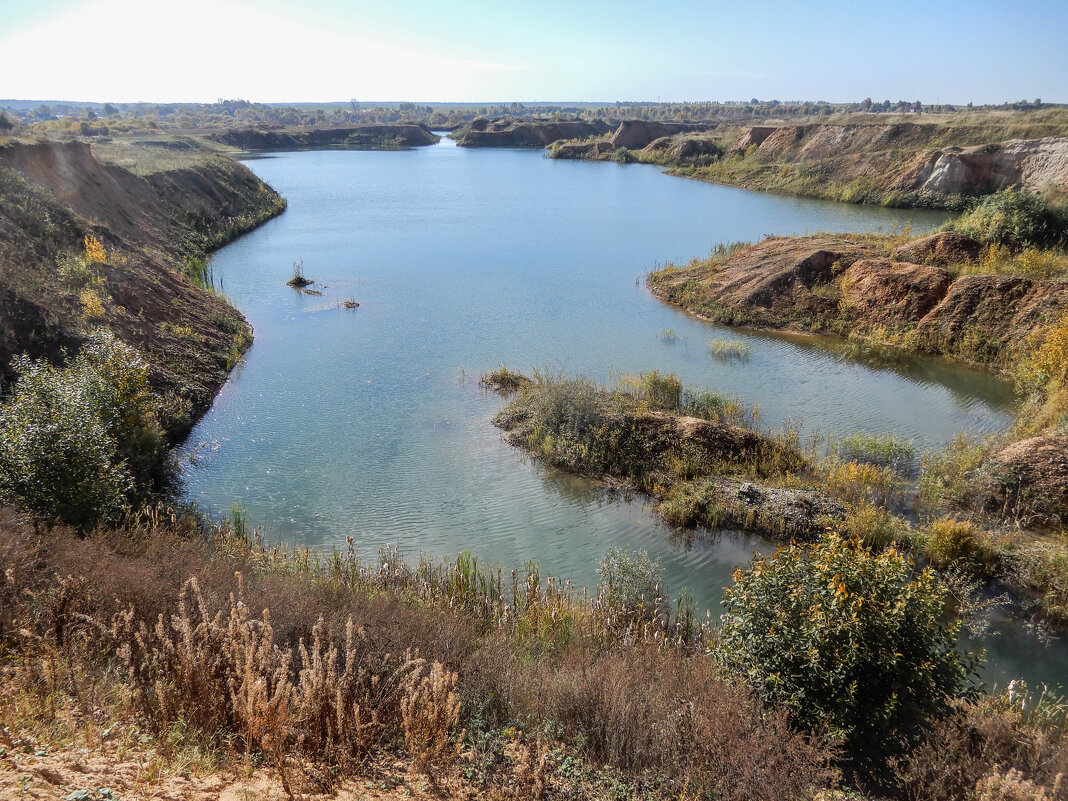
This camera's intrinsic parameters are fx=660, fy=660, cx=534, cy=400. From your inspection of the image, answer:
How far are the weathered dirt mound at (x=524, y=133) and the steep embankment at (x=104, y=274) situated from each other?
84604 millimetres

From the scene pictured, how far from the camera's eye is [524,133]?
112250 millimetres

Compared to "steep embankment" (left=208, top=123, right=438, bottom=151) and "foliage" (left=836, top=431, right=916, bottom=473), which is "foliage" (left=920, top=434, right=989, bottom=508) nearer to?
"foliage" (left=836, top=431, right=916, bottom=473)

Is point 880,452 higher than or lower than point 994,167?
lower

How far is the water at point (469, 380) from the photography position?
42.8ft

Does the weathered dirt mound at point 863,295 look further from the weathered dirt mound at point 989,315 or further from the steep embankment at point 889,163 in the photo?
the steep embankment at point 889,163

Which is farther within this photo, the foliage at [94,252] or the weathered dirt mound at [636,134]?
the weathered dirt mound at [636,134]

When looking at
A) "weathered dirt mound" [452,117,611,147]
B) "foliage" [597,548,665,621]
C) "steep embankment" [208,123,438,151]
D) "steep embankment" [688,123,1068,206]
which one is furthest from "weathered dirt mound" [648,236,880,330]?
"weathered dirt mound" [452,117,611,147]

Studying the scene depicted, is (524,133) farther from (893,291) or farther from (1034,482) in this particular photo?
(1034,482)

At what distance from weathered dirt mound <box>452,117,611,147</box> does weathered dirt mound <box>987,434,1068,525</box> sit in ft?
353

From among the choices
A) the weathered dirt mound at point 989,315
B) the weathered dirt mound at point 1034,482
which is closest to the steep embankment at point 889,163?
the weathered dirt mound at point 989,315

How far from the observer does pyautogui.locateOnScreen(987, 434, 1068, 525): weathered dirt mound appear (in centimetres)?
1238

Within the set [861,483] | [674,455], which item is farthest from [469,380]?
[861,483]

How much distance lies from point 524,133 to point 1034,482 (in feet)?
363

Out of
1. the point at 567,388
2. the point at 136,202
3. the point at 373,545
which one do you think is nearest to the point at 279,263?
the point at 136,202
